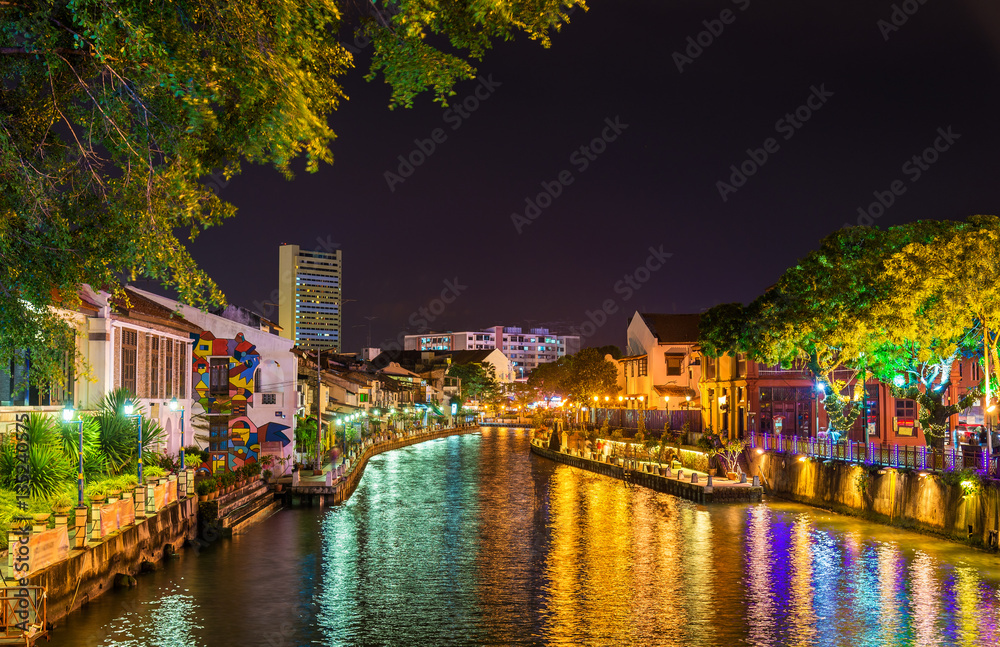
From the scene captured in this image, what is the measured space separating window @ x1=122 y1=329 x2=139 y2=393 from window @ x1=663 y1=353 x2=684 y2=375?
184ft

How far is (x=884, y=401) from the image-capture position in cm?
5216

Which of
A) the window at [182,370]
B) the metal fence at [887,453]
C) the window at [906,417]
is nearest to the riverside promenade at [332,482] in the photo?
the window at [182,370]

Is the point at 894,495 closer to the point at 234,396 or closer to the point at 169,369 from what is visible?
the point at 169,369

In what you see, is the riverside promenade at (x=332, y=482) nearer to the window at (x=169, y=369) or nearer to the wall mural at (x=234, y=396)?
the wall mural at (x=234, y=396)

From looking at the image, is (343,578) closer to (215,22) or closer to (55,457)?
(55,457)

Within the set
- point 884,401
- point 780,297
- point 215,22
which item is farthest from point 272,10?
point 884,401

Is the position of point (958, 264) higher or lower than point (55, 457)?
higher

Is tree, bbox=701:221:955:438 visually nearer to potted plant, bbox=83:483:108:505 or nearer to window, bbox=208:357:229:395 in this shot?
potted plant, bbox=83:483:108:505

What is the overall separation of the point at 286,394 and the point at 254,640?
33638 millimetres

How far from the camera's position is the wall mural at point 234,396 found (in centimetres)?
4841

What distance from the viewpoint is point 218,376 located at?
1939 inches

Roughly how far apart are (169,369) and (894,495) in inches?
1213

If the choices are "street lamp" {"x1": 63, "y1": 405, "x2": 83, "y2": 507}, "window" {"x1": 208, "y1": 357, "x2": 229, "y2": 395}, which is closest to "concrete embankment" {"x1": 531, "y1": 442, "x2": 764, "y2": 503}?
"window" {"x1": 208, "y1": 357, "x2": 229, "y2": 395}

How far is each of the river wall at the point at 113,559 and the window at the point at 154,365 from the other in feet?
23.6
